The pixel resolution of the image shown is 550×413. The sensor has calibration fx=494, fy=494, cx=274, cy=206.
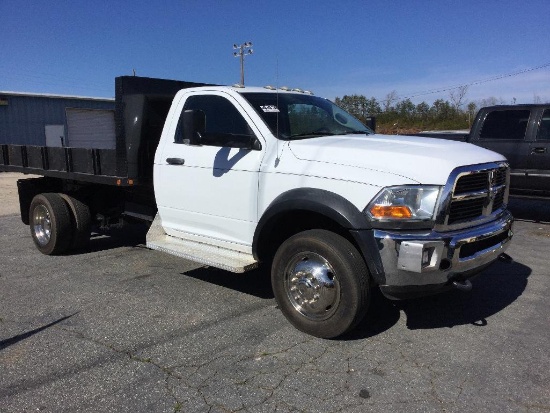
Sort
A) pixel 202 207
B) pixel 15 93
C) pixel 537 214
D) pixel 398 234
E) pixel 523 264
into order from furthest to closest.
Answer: pixel 15 93
pixel 537 214
pixel 523 264
pixel 202 207
pixel 398 234

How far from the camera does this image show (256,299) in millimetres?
4957

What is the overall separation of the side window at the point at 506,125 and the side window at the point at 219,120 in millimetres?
6606

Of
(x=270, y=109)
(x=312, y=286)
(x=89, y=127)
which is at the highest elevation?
(x=89, y=127)

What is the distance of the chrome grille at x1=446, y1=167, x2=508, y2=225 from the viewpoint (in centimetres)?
369

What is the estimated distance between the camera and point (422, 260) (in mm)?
3441

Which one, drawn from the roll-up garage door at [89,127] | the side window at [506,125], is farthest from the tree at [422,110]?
the side window at [506,125]

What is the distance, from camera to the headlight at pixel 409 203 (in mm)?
3535

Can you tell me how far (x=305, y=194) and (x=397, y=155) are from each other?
2.52ft

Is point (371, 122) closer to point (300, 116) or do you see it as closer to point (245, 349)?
point (300, 116)

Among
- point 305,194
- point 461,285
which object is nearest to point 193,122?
point 305,194

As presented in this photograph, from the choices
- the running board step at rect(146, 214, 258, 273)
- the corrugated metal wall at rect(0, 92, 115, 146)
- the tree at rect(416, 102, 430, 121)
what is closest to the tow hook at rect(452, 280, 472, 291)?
the running board step at rect(146, 214, 258, 273)

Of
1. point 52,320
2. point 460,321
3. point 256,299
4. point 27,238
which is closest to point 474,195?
point 460,321

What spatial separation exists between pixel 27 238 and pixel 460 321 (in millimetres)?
6880

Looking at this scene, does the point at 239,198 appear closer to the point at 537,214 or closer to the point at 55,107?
the point at 537,214
